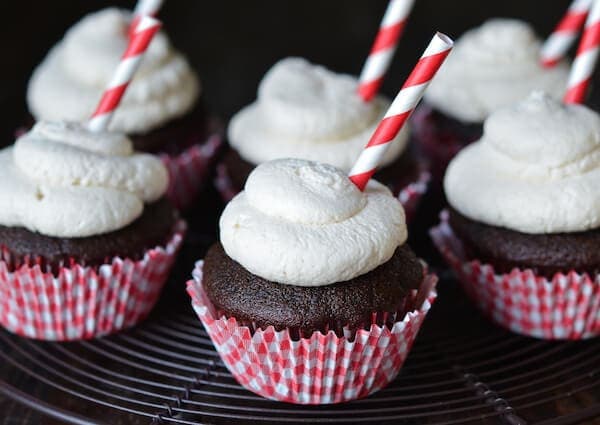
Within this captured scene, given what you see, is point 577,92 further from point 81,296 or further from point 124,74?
point 81,296

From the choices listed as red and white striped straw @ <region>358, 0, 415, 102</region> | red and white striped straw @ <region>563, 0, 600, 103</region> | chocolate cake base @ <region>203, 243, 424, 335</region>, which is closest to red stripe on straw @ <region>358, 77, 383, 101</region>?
red and white striped straw @ <region>358, 0, 415, 102</region>

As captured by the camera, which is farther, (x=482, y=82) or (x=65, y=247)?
(x=482, y=82)

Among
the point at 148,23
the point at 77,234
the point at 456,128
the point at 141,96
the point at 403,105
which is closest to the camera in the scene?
the point at 403,105

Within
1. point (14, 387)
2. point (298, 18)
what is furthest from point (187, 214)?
point (298, 18)

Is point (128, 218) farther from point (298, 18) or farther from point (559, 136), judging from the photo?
point (298, 18)

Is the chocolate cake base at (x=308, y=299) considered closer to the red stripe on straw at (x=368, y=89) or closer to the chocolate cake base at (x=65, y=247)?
the chocolate cake base at (x=65, y=247)

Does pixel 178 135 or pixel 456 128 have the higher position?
pixel 456 128

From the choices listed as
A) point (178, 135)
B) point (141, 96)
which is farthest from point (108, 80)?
point (178, 135)
